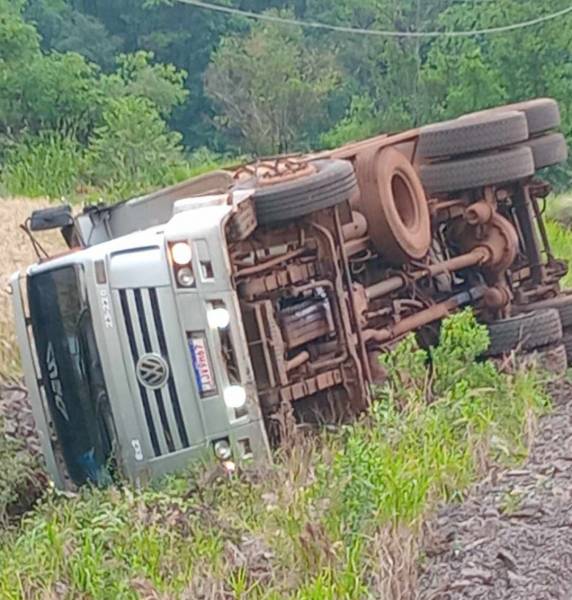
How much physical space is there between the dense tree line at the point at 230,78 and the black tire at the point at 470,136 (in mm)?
9223

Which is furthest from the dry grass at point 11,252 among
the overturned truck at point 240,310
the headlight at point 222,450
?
the headlight at point 222,450

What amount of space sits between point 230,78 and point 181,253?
114 ft

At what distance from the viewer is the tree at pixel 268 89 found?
1503 inches

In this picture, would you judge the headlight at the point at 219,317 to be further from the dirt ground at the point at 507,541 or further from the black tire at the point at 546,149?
the black tire at the point at 546,149

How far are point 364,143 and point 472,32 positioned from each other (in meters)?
31.0

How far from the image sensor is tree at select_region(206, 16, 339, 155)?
125 ft

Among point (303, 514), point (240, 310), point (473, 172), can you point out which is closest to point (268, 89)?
point (473, 172)

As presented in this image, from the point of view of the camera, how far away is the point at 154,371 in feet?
21.1

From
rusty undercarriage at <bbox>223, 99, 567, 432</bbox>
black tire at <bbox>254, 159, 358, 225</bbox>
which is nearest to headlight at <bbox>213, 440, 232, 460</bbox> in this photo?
rusty undercarriage at <bbox>223, 99, 567, 432</bbox>

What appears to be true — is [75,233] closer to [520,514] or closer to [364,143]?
[364,143]

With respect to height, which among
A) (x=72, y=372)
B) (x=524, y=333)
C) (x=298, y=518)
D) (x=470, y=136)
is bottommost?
(x=298, y=518)

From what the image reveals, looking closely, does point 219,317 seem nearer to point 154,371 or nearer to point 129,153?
point 154,371

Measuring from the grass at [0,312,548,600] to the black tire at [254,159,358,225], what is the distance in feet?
2.97

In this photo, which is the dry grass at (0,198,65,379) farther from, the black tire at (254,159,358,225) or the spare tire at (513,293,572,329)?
the spare tire at (513,293,572,329)
